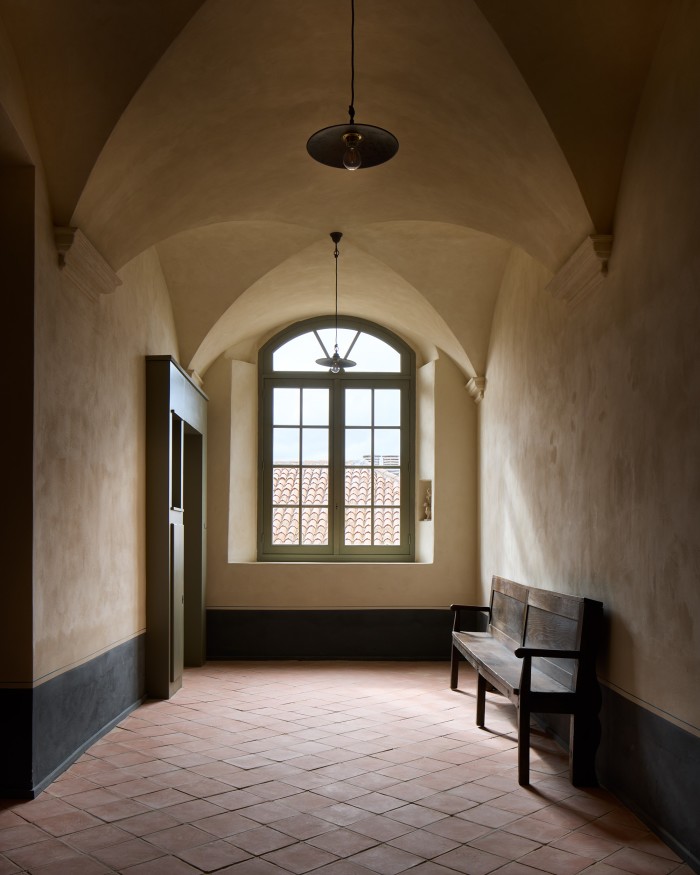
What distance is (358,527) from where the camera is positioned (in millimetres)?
11031

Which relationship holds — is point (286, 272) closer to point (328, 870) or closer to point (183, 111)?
point (183, 111)

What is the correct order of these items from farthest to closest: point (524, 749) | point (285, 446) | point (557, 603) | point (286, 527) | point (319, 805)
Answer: point (285, 446), point (286, 527), point (557, 603), point (524, 749), point (319, 805)

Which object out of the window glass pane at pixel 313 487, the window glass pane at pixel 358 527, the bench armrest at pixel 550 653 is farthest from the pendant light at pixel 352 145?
the window glass pane at pixel 358 527

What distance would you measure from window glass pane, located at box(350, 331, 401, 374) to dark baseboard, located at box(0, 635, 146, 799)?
5488 millimetres

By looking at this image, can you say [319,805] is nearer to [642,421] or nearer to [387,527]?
[642,421]

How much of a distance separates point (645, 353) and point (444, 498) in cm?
589

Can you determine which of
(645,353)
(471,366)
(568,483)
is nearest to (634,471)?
(645,353)

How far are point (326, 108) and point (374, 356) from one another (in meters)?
5.78

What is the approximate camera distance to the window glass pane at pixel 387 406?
36.7ft

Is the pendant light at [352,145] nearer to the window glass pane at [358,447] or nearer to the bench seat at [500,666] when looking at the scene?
the bench seat at [500,666]

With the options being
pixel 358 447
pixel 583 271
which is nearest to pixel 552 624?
pixel 583 271

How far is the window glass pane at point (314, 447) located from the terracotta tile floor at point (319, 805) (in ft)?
14.3

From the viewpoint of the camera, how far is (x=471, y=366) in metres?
9.66

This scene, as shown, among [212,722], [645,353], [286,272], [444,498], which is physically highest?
[286,272]
